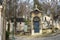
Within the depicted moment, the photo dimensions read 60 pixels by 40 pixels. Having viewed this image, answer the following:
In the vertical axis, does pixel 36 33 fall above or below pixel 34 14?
below

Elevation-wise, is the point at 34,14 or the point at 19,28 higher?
the point at 34,14

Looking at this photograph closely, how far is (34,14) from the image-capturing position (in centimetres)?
660

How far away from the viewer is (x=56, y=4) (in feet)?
21.8

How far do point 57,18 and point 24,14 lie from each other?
1171 millimetres

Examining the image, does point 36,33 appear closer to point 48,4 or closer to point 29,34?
point 29,34

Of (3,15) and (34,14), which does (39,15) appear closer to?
(34,14)

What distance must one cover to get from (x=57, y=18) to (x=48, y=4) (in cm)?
59

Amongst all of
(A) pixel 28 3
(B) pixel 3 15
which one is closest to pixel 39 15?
(A) pixel 28 3

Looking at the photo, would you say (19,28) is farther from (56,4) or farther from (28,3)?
(56,4)

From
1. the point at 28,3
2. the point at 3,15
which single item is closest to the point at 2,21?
the point at 3,15

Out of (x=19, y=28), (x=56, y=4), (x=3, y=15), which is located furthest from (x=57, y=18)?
(x=3, y=15)

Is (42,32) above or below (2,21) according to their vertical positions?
below

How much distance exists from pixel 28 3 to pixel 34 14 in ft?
1.48

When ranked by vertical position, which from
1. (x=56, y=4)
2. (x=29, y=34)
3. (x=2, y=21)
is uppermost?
(x=56, y=4)
